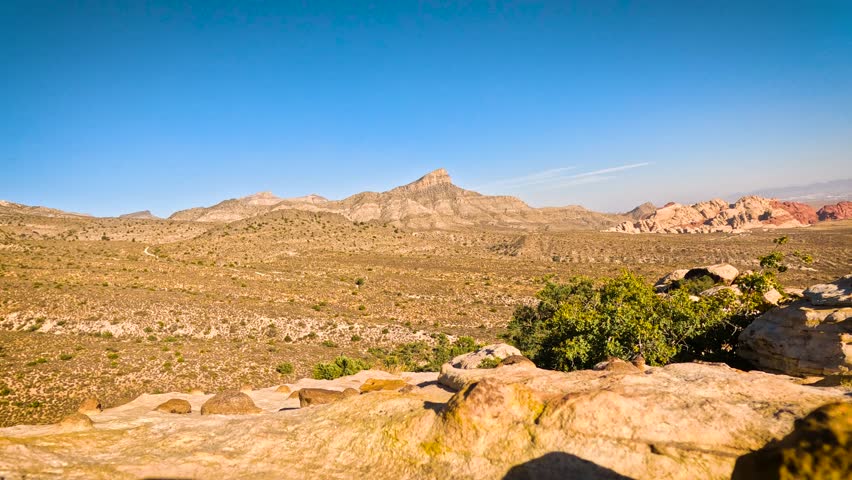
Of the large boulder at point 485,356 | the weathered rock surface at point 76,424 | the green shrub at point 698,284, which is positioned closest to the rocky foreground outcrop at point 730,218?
the green shrub at point 698,284

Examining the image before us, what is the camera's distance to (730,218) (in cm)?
17812

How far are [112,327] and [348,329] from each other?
19.8 m

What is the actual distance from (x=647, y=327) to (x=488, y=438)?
13.6m

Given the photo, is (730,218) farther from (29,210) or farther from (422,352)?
(29,210)

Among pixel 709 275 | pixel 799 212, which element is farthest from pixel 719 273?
pixel 799 212

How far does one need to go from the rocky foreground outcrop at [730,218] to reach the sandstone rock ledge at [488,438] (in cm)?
17406

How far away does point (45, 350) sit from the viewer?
2888 centimetres

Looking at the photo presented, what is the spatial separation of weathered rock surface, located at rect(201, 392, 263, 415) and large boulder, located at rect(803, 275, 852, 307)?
2027cm

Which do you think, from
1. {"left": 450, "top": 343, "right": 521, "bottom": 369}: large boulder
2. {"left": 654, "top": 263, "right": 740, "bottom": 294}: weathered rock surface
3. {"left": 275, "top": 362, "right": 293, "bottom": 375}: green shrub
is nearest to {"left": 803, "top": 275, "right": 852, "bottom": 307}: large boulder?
{"left": 450, "top": 343, "right": 521, "bottom": 369}: large boulder

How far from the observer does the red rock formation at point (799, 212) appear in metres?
178

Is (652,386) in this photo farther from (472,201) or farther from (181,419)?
(472,201)

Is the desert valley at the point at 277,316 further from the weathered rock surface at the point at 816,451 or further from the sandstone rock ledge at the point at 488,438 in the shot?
the weathered rock surface at the point at 816,451

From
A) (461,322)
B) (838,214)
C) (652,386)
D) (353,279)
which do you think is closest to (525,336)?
(461,322)

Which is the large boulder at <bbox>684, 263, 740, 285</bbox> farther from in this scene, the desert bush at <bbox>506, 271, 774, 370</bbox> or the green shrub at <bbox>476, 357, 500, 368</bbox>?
the green shrub at <bbox>476, 357, 500, 368</bbox>
